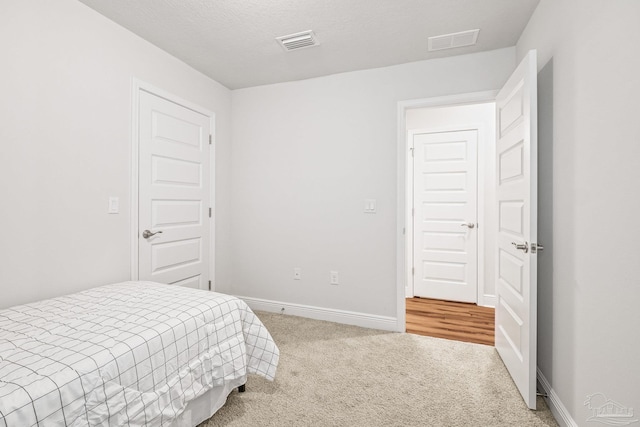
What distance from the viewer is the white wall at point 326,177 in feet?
9.41

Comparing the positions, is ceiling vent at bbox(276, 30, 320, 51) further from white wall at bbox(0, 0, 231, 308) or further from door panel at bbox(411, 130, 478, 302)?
door panel at bbox(411, 130, 478, 302)

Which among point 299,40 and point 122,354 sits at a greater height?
point 299,40

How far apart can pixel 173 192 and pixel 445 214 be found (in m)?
3.21

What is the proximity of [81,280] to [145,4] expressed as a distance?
1.91 meters

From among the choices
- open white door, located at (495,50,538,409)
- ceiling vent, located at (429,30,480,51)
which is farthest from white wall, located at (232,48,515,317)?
open white door, located at (495,50,538,409)

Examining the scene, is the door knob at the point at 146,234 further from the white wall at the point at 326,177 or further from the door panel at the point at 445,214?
the door panel at the point at 445,214

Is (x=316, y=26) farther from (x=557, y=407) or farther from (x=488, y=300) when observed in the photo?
(x=488, y=300)

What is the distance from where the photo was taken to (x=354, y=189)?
3025mm

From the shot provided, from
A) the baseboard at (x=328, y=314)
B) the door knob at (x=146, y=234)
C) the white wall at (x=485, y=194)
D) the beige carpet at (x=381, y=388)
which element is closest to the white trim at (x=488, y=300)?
the white wall at (x=485, y=194)

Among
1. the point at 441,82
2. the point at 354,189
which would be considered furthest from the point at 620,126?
the point at 354,189

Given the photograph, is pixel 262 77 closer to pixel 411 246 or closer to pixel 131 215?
pixel 131 215

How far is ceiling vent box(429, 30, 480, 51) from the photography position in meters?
2.35

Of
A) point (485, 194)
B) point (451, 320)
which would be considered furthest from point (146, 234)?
point (485, 194)

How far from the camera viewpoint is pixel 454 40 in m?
2.43
